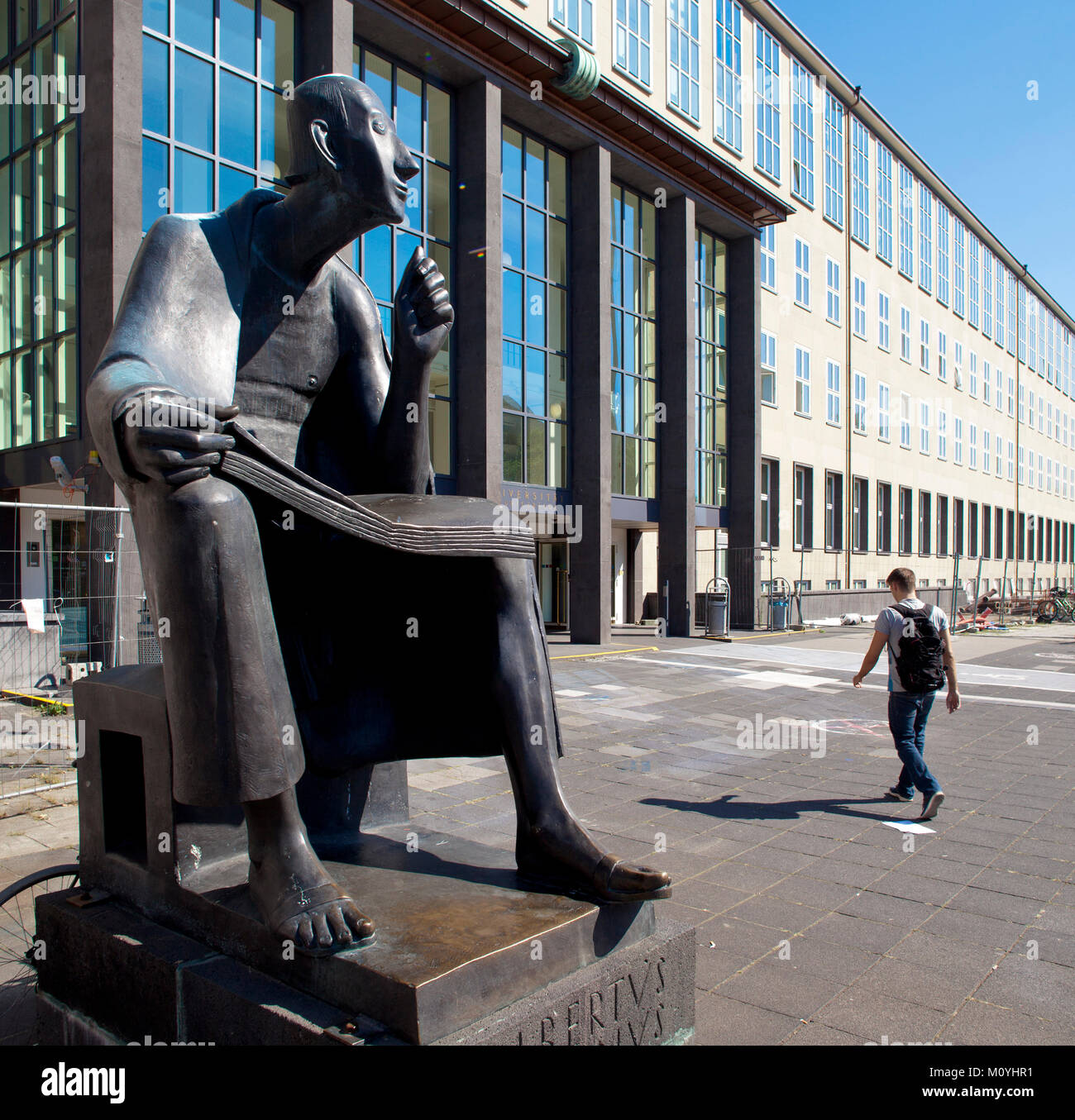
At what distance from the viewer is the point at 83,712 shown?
2.88 meters

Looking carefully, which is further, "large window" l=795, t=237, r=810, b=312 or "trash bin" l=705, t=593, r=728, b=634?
"large window" l=795, t=237, r=810, b=312

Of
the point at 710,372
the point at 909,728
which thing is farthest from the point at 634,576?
the point at 909,728

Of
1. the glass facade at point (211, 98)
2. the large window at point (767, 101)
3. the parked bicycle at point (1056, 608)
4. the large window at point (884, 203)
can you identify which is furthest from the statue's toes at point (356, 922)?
the large window at point (884, 203)

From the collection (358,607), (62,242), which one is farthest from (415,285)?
(62,242)

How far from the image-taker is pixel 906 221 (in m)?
37.8

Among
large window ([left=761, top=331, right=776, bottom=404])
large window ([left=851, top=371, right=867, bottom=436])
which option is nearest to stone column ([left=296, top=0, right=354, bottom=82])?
large window ([left=761, top=331, right=776, bottom=404])

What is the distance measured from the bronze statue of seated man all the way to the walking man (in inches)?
159

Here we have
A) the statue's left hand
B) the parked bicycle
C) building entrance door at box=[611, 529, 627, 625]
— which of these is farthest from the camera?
the parked bicycle

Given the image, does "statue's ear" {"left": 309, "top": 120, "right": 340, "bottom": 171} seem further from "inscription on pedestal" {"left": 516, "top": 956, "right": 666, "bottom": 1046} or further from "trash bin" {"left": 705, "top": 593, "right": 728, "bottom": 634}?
"trash bin" {"left": 705, "top": 593, "right": 728, "bottom": 634}

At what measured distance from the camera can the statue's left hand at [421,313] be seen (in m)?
2.92

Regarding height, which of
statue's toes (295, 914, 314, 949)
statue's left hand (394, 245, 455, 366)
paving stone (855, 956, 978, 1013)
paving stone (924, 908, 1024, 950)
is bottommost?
paving stone (924, 908, 1024, 950)

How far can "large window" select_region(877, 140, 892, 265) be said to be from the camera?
115 feet

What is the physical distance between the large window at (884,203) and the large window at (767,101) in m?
9.79

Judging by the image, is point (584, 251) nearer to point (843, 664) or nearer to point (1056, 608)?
point (843, 664)
